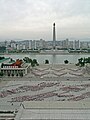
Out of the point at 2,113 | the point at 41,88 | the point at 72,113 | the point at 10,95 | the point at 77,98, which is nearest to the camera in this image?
the point at 72,113

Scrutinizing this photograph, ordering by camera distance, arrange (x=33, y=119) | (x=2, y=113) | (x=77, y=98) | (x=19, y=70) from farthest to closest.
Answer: (x=19, y=70) < (x=77, y=98) < (x=2, y=113) < (x=33, y=119)

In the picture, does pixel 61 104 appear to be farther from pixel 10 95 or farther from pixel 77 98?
pixel 10 95

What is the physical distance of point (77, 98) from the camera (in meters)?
11.0

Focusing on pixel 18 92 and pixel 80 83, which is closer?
pixel 18 92

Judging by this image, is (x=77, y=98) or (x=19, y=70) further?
(x=19, y=70)

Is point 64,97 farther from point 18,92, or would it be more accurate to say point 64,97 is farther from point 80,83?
point 80,83

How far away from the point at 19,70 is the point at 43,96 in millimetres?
7809

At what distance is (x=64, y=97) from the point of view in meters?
11.2

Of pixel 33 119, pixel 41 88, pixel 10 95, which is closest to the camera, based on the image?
pixel 33 119

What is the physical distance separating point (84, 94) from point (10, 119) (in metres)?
5.49

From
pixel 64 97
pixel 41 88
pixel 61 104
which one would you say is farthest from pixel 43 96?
pixel 61 104

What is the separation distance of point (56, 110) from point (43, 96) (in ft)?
12.7

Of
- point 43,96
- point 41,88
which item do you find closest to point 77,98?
point 43,96

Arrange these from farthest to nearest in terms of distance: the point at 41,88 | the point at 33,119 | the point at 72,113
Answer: the point at 41,88 → the point at 72,113 → the point at 33,119
